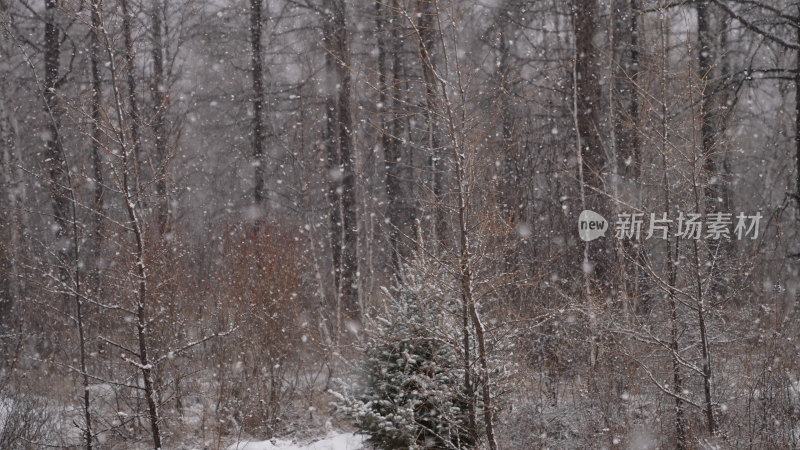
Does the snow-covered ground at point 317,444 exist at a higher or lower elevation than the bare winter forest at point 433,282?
lower

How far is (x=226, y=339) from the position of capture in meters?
8.39

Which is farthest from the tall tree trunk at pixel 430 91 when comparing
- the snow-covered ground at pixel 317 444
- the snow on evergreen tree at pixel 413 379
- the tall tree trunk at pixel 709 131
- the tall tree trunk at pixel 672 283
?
the snow-covered ground at pixel 317 444

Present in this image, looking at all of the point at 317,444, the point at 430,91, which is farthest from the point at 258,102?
the point at 430,91

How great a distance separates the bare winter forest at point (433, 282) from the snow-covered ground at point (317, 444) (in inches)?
1.8

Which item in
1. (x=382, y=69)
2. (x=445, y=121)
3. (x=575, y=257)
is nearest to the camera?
(x=445, y=121)

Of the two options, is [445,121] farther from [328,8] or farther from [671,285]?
[328,8]

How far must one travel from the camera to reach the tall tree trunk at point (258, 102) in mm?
13297

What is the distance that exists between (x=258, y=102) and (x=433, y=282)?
927cm

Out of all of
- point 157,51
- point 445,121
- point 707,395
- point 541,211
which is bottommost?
point 707,395

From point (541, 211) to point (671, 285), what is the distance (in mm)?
3762

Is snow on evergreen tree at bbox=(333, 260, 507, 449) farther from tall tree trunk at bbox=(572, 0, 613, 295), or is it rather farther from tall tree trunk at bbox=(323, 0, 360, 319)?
tall tree trunk at bbox=(323, 0, 360, 319)

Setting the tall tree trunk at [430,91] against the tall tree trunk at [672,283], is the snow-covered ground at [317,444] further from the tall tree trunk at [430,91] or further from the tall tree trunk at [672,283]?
the tall tree trunk at [672,283]

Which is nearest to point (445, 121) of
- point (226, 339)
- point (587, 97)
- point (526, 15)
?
point (226, 339)

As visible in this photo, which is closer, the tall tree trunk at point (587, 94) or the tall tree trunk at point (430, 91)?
the tall tree trunk at point (430, 91)
